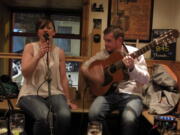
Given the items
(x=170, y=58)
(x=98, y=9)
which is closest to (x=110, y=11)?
(x=98, y=9)

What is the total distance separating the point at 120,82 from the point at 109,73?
0.13 m

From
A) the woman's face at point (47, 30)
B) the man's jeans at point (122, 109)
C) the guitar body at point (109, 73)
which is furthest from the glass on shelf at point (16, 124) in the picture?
the guitar body at point (109, 73)

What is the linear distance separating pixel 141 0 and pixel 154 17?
0.86 feet

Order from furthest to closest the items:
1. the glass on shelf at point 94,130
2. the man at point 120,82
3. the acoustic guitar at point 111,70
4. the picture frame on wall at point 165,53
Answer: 1. the picture frame on wall at point 165,53
2. the acoustic guitar at point 111,70
3. the man at point 120,82
4. the glass on shelf at point 94,130

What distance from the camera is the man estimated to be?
202cm

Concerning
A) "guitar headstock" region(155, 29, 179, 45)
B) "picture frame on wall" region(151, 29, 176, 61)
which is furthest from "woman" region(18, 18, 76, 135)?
"picture frame on wall" region(151, 29, 176, 61)

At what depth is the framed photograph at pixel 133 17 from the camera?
9.71 feet

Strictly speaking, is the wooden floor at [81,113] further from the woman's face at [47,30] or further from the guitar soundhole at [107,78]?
the woman's face at [47,30]

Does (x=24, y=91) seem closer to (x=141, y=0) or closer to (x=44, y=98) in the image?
(x=44, y=98)

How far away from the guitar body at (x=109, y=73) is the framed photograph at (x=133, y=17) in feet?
2.81

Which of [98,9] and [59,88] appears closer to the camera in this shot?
[59,88]

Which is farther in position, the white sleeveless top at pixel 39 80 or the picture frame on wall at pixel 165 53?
the picture frame on wall at pixel 165 53

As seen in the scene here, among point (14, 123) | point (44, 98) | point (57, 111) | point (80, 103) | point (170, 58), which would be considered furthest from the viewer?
point (170, 58)

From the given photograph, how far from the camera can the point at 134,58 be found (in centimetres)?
210
